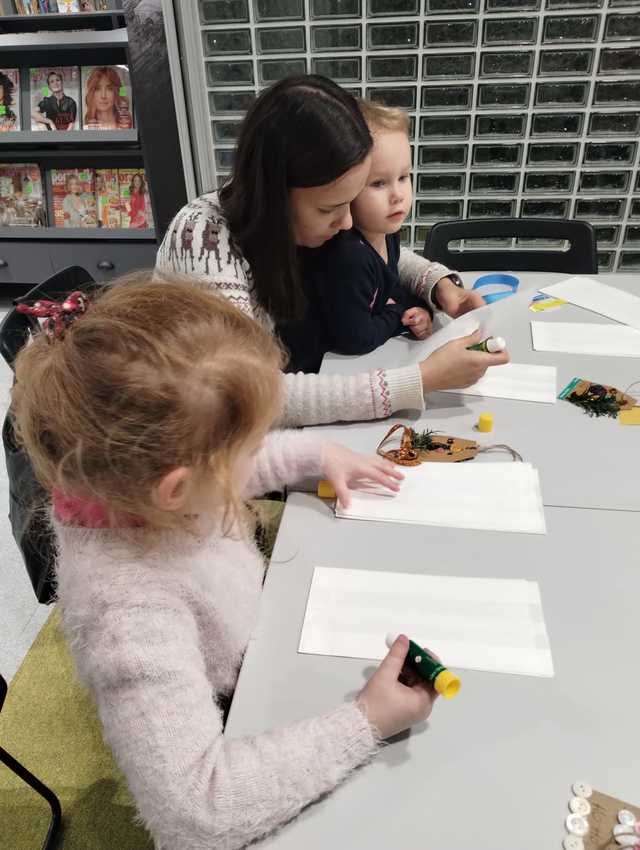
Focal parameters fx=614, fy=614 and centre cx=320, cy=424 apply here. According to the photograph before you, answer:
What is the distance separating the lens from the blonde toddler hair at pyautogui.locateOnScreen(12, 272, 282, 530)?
500mm

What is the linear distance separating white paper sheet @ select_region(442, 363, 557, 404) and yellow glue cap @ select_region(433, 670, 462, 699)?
1.93 ft

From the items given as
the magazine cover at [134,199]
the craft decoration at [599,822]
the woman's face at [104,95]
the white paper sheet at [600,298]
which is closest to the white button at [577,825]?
the craft decoration at [599,822]

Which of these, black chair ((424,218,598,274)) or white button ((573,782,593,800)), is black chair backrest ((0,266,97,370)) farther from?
black chair ((424,218,598,274))

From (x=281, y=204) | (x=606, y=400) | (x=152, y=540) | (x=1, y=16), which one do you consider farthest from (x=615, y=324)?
(x=1, y=16)

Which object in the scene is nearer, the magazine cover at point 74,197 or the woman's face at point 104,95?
the woman's face at point 104,95

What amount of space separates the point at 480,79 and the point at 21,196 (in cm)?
195

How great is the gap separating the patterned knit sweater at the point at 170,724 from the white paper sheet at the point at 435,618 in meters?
0.09

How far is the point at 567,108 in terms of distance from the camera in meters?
1.78

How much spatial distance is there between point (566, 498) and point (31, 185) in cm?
264

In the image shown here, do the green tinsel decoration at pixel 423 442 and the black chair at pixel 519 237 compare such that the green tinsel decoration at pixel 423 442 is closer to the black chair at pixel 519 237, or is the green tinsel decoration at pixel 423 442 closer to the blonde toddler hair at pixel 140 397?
the blonde toddler hair at pixel 140 397

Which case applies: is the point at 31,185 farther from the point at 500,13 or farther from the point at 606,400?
the point at 606,400

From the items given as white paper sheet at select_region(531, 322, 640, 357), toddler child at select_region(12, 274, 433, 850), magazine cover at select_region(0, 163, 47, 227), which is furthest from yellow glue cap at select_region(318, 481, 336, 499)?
magazine cover at select_region(0, 163, 47, 227)

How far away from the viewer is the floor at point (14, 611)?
1.28 metres

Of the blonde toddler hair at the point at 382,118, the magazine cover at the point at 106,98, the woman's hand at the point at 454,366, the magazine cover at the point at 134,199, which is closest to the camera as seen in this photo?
the woman's hand at the point at 454,366
